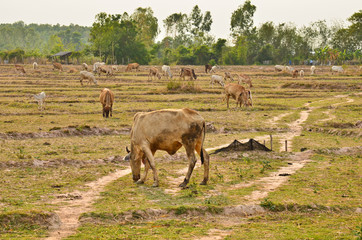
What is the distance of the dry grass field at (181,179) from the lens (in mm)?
9641

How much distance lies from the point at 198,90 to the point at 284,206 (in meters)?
30.5

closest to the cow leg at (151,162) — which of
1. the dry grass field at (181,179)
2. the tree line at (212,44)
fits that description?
the dry grass field at (181,179)

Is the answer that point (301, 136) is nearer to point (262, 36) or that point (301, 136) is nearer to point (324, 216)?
point (324, 216)

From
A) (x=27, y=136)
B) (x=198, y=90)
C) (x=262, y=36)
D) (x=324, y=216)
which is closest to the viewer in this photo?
(x=324, y=216)

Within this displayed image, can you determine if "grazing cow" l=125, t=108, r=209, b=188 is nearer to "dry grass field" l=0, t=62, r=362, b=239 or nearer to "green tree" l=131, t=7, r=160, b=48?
"dry grass field" l=0, t=62, r=362, b=239

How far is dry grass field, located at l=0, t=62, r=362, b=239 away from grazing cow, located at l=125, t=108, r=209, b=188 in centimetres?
59

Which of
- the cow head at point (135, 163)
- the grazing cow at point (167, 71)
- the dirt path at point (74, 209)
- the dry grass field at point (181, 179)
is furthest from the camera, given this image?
the grazing cow at point (167, 71)

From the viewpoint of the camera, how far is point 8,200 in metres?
10.9

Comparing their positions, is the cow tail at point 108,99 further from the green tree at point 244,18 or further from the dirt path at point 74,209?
the green tree at point 244,18

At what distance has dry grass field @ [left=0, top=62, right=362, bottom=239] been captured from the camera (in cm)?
964

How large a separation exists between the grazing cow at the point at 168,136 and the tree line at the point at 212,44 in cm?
6470

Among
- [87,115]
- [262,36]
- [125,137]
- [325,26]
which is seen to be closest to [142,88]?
[87,115]

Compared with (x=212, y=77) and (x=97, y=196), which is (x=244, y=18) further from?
(x=97, y=196)

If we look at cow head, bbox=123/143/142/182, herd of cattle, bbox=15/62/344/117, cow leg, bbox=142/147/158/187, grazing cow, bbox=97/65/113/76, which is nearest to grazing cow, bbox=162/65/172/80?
herd of cattle, bbox=15/62/344/117
